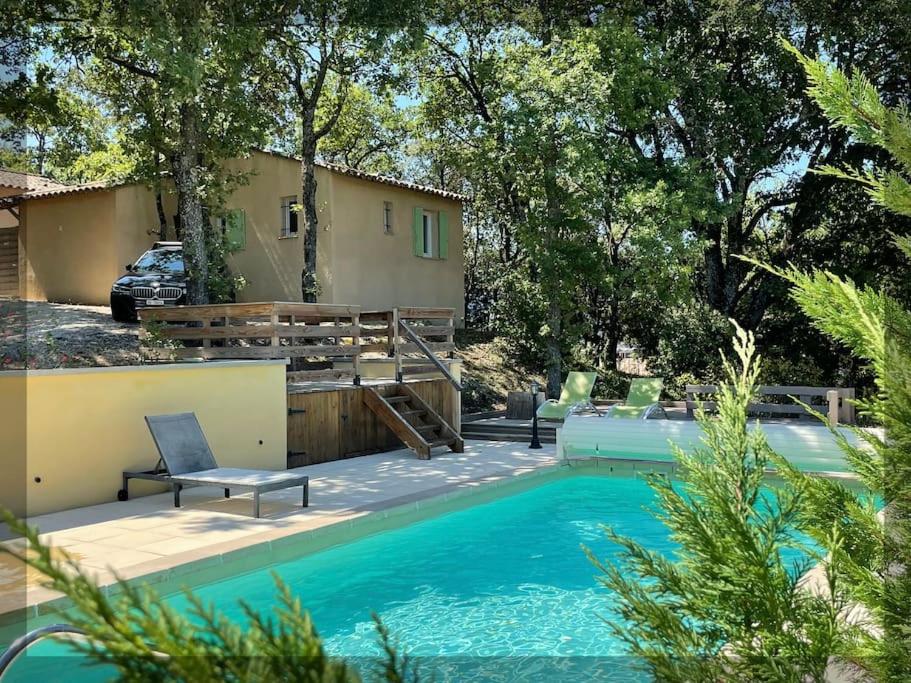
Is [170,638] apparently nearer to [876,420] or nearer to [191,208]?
[876,420]

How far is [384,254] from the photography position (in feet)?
73.9

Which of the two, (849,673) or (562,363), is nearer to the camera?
(849,673)

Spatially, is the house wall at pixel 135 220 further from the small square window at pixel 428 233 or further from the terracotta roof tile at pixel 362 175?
the small square window at pixel 428 233

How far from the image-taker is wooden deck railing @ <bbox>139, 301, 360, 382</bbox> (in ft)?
42.8

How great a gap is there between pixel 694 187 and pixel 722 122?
101 inches

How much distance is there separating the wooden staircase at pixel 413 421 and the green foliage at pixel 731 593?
1166 cm

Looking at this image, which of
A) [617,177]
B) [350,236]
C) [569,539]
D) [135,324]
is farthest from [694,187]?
[135,324]

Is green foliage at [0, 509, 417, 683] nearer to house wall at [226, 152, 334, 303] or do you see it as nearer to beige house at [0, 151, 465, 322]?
beige house at [0, 151, 465, 322]

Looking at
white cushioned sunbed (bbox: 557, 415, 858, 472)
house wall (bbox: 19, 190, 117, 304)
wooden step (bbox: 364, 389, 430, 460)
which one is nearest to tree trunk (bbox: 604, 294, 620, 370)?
white cushioned sunbed (bbox: 557, 415, 858, 472)

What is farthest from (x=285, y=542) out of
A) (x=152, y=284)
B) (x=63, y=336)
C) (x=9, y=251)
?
(x=9, y=251)

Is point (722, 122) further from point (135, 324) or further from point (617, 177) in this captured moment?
point (135, 324)

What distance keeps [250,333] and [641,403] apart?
727 cm

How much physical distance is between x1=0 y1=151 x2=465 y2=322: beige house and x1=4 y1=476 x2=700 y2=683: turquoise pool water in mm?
12242

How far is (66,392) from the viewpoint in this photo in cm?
945
